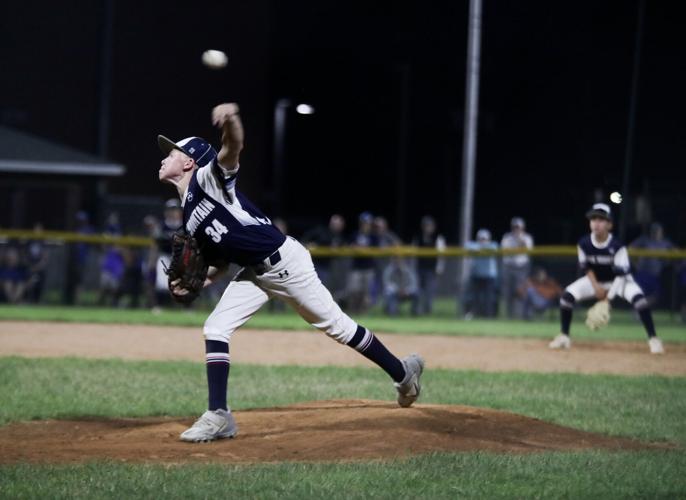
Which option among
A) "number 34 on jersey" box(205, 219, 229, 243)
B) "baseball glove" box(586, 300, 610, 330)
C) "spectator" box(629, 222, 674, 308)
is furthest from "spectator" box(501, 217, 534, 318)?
"number 34 on jersey" box(205, 219, 229, 243)

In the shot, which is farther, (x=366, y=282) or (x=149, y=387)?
(x=366, y=282)

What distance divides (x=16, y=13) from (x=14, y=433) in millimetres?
32375

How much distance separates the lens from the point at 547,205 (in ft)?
104

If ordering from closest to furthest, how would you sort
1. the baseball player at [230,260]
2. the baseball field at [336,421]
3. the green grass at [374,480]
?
the green grass at [374,480] → the baseball field at [336,421] → the baseball player at [230,260]

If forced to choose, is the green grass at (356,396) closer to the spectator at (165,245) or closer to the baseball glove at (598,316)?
the baseball glove at (598,316)

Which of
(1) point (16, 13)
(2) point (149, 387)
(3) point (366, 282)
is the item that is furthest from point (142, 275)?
(1) point (16, 13)

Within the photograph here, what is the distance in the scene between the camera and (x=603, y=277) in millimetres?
13938

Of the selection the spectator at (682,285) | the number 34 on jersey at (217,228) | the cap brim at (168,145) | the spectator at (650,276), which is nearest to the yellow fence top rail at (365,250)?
the spectator at (650,276)

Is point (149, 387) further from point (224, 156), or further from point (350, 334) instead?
point (224, 156)

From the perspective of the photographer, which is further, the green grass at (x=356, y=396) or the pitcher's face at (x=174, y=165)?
the pitcher's face at (x=174, y=165)

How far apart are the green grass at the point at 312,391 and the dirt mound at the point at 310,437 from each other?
0.52 metres

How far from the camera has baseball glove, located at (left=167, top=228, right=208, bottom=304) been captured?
260 inches

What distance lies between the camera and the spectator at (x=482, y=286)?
19531 millimetres

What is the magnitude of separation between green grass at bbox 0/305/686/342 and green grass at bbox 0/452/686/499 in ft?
31.8
